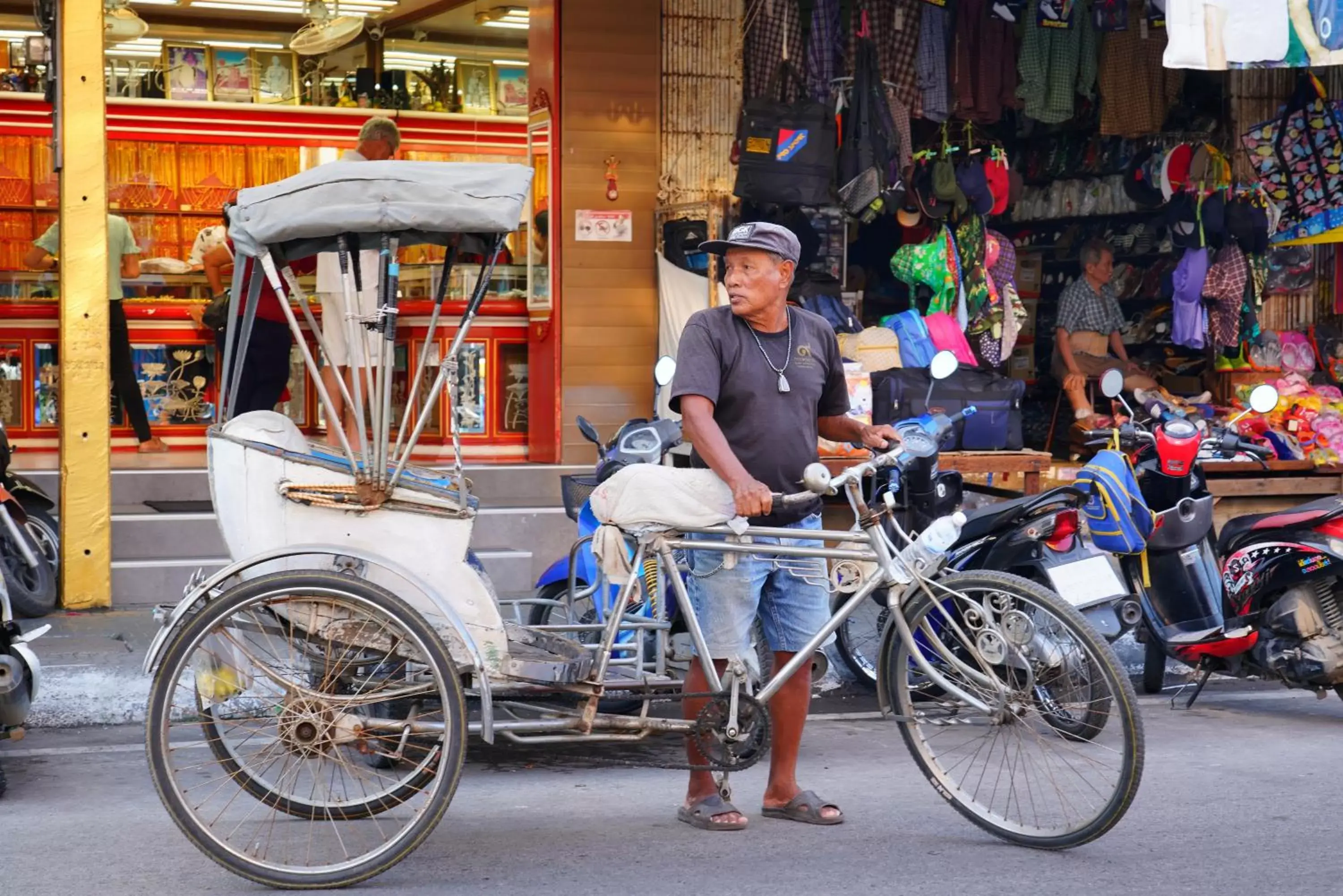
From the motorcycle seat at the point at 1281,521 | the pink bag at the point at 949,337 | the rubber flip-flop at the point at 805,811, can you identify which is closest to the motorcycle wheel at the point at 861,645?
the motorcycle seat at the point at 1281,521

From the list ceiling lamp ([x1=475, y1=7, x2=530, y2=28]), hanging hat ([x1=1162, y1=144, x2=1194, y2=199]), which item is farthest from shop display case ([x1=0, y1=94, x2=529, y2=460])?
hanging hat ([x1=1162, y1=144, x2=1194, y2=199])

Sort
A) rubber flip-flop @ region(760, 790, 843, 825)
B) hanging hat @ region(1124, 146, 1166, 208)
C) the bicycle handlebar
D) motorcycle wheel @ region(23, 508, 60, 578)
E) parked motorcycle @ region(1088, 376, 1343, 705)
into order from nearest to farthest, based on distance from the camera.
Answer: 1. the bicycle handlebar
2. rubber flip-flop @ region(760, 790, 843, 825)
3. parked motorcycle @ region(1088, 376, 1343, 705)
4. motorcycle wheel @ region(23, 508, 60, 578)
5. hanging hat @ region(1124, 146, 1166, 208)

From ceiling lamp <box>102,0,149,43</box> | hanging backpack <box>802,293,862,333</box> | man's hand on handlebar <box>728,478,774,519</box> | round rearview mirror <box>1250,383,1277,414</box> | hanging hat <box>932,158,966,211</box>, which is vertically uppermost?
ceiling lamp <box>102,0,149,43</box>

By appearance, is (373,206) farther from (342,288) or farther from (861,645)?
(861,645)

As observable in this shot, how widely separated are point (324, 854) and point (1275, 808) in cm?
316

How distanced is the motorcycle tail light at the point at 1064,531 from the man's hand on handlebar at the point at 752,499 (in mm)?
2277

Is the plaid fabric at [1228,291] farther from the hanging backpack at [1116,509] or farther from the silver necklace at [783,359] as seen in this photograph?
the silver necklace at [783,359]

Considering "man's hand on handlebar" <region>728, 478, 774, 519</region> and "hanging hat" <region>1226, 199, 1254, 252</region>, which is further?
Result: "hanging hat" <region>1226, 199, 1254, 252</region>

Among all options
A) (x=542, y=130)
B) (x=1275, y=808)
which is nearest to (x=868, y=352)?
(x=542, y=130)

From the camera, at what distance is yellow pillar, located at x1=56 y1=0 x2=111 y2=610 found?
8.17m

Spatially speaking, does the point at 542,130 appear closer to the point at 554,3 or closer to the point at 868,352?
the point at 554,3

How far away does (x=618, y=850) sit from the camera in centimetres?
489

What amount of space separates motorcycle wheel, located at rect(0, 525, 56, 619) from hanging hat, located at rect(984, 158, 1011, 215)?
6.29 m

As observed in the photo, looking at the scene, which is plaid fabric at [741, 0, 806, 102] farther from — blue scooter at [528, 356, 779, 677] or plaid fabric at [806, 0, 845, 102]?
blue scooter at [528, 356, 779, 677]
